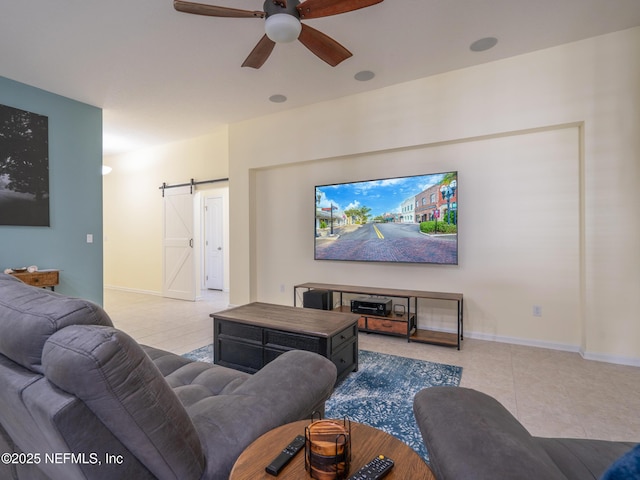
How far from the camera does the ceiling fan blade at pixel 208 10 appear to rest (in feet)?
6.71

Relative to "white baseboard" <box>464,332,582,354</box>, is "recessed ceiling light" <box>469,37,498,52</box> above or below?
above

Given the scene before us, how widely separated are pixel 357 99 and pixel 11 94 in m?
4.08

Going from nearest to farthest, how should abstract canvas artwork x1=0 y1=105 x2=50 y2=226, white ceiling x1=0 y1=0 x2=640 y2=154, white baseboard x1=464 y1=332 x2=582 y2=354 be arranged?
white ceiling x1=0 y1=0 x2=640 y2=154, white baseboard x1=464 y1=332 x2=582 y2=354, abstract canvas artwork x1=0 y1=105 x2=50 y2=226

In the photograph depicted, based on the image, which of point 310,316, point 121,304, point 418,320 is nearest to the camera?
point 310,316

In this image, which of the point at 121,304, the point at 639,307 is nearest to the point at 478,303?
the point at 639,307

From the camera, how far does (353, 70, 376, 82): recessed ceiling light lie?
11.7 feet

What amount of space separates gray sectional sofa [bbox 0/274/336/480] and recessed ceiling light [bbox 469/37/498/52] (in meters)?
3.58

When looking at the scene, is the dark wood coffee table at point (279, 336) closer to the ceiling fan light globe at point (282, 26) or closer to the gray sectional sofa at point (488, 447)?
the gray sectional sofa at point (488, 447)

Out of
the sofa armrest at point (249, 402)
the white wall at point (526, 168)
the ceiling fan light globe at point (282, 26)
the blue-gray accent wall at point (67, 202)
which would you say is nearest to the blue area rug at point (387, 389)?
the sofa armrest at point (249, 402)

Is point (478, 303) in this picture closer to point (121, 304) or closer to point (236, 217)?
point (236, 217)

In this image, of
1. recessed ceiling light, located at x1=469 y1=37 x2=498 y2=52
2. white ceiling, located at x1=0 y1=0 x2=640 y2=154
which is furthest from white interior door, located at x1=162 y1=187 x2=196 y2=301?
recessed ceiling light, located at x1=469 y1=37 x2=498 y2=52

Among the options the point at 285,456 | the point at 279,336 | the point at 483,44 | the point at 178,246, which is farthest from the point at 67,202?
the point at 483,44

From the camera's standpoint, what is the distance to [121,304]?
18.4ft

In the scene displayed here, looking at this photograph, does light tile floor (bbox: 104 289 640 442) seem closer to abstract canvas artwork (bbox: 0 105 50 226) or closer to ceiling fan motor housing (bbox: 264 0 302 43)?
abstract canvas artwork (bbox: 0 105 50 226)
